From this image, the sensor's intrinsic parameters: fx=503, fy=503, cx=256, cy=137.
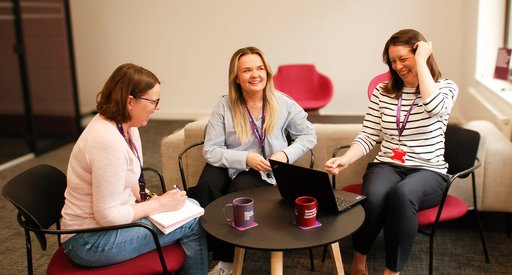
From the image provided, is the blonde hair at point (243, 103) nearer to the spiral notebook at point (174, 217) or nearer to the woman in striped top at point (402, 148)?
the woman in striped top at point (402, 148)

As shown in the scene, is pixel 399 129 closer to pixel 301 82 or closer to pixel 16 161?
pixel 301 82

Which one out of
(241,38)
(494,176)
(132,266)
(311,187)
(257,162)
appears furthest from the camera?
(241,38)

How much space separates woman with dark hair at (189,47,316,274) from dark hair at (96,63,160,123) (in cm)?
74

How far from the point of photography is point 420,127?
248cm

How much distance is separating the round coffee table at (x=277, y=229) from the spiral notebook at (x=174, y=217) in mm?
59

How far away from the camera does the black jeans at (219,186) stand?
2512 millimetres

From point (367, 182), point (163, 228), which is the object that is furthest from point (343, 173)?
point (163, 228)

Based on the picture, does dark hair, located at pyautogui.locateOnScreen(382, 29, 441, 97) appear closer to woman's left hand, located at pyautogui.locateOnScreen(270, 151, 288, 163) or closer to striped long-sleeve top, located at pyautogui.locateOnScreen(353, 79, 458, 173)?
striped long-sleeve top, located at pyautogui.locateOnScreen(353, 79, 458, 173)

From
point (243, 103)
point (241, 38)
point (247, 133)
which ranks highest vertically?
point (241, 38)

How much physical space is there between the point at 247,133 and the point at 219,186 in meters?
0.31

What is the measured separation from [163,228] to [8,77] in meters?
3.81

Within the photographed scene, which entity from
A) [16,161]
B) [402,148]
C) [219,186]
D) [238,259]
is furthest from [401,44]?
[16,161]

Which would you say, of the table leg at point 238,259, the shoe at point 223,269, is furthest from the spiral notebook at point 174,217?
the shoe at point 223,269

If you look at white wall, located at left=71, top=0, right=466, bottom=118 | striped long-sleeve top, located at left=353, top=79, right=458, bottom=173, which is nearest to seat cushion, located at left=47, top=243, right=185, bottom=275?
striped long-sleeve top, located at left=353, top=79, right=458, bottom=173
